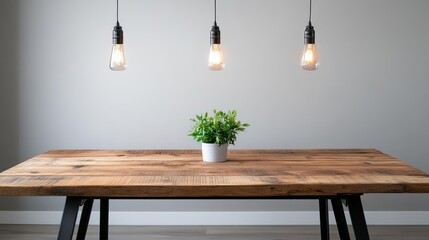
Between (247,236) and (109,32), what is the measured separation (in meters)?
1.74

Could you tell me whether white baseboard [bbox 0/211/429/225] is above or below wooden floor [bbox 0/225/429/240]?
above

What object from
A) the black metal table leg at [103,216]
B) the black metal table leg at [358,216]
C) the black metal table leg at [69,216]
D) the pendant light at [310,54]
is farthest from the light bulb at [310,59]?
the black metal table leg at [103,216]

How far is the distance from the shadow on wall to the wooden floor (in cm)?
55

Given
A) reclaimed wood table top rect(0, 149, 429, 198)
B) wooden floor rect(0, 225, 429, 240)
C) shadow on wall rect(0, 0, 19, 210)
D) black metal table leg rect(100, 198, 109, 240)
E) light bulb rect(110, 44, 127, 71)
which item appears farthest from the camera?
shadow on wall rect(0, 0, 19, 210)

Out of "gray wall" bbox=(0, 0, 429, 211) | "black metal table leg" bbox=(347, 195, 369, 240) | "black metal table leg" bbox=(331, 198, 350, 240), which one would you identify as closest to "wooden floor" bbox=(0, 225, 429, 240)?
"gray wall" bbox=(0, 0, 429, 211)

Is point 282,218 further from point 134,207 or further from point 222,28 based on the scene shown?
point 222,28

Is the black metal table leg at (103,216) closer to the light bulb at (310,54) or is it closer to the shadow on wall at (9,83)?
the shadow on wall at (9,83)

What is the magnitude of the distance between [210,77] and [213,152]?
139 cm

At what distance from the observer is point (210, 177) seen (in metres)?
2.11

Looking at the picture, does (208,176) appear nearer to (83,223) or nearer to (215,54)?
(215,54)

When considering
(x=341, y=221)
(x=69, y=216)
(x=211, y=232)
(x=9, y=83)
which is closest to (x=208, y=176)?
(x=69, y=216)

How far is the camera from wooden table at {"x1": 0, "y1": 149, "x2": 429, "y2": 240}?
6.41 feet

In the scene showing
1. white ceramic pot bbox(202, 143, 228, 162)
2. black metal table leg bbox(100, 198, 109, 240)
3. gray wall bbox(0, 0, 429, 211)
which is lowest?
black metal table leg bbox(100, 198, 109, 240)

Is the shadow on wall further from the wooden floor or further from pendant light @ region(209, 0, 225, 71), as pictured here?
pendant light @ region(209, 0, 225, 71)
